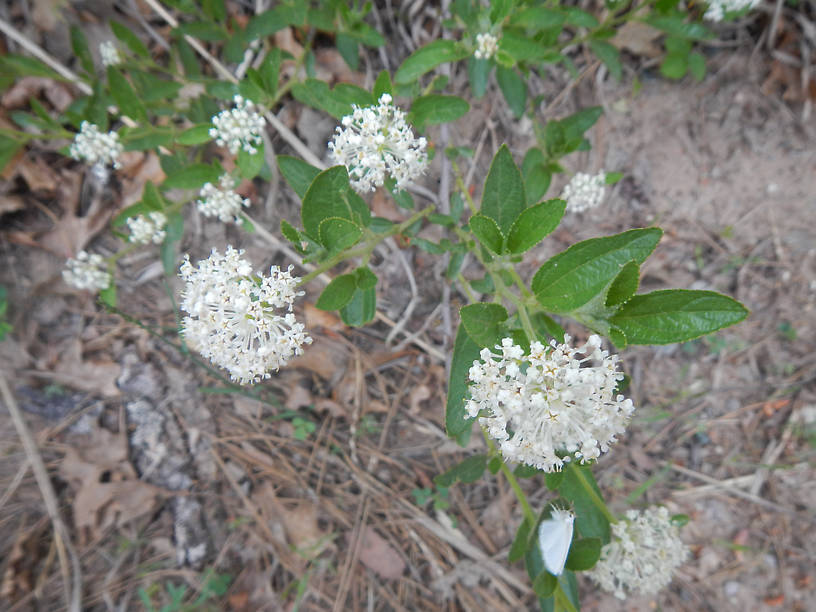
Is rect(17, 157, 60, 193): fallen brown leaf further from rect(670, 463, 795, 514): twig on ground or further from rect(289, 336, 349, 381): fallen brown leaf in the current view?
rect(670, 463, 795, 514): twig on ground

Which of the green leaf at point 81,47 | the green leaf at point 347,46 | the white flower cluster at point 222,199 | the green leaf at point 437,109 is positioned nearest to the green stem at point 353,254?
the green leaf at point 437,109

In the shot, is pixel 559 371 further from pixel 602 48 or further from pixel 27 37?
pixel 27 37

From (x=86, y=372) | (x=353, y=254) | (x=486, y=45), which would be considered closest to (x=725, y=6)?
(x=486, y=45)

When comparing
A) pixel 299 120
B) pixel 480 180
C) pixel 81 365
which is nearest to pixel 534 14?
pixel 480 180

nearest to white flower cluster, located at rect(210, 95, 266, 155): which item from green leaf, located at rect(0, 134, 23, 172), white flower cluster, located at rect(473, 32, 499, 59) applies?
white flower cluster, located at rect(473, 32, 499, 59)

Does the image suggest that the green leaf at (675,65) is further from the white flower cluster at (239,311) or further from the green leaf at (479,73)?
the white flower cluster at (239,311)
